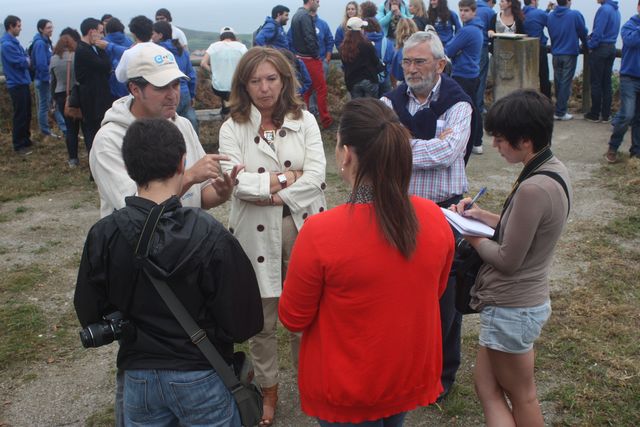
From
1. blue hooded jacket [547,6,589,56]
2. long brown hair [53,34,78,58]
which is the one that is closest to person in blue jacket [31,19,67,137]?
long brown hair [53,34,78,58]

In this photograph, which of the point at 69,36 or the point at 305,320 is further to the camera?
the point at 69,36

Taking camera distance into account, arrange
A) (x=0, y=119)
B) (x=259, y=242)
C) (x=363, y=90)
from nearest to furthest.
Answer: (x=259, y=242) < (x=363, y=90) < (x=0, y=119)

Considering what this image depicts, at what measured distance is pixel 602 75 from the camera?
10219mm

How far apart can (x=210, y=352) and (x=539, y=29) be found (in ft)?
34.4

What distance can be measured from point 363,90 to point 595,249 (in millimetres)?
5050

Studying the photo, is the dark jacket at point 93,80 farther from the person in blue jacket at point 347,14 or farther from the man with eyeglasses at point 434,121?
the man with eyeglasses at point 434,121

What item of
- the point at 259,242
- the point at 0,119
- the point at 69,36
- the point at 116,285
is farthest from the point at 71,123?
the point at 116,285

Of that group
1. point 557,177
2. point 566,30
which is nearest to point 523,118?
point 557,177

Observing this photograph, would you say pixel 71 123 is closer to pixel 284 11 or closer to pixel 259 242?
pixel 284 11

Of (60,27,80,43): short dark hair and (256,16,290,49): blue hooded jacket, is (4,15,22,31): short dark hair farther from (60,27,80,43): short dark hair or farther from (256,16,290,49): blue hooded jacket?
(256,16,290,49): blue hooded jacket

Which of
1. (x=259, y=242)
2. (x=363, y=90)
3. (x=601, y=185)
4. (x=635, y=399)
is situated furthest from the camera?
(x=363, y=90)

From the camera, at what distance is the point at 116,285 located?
2.24 metres

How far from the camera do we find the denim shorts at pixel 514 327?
2.77 meters

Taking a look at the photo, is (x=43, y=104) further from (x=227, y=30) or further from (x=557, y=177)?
(x=557, y=177)
